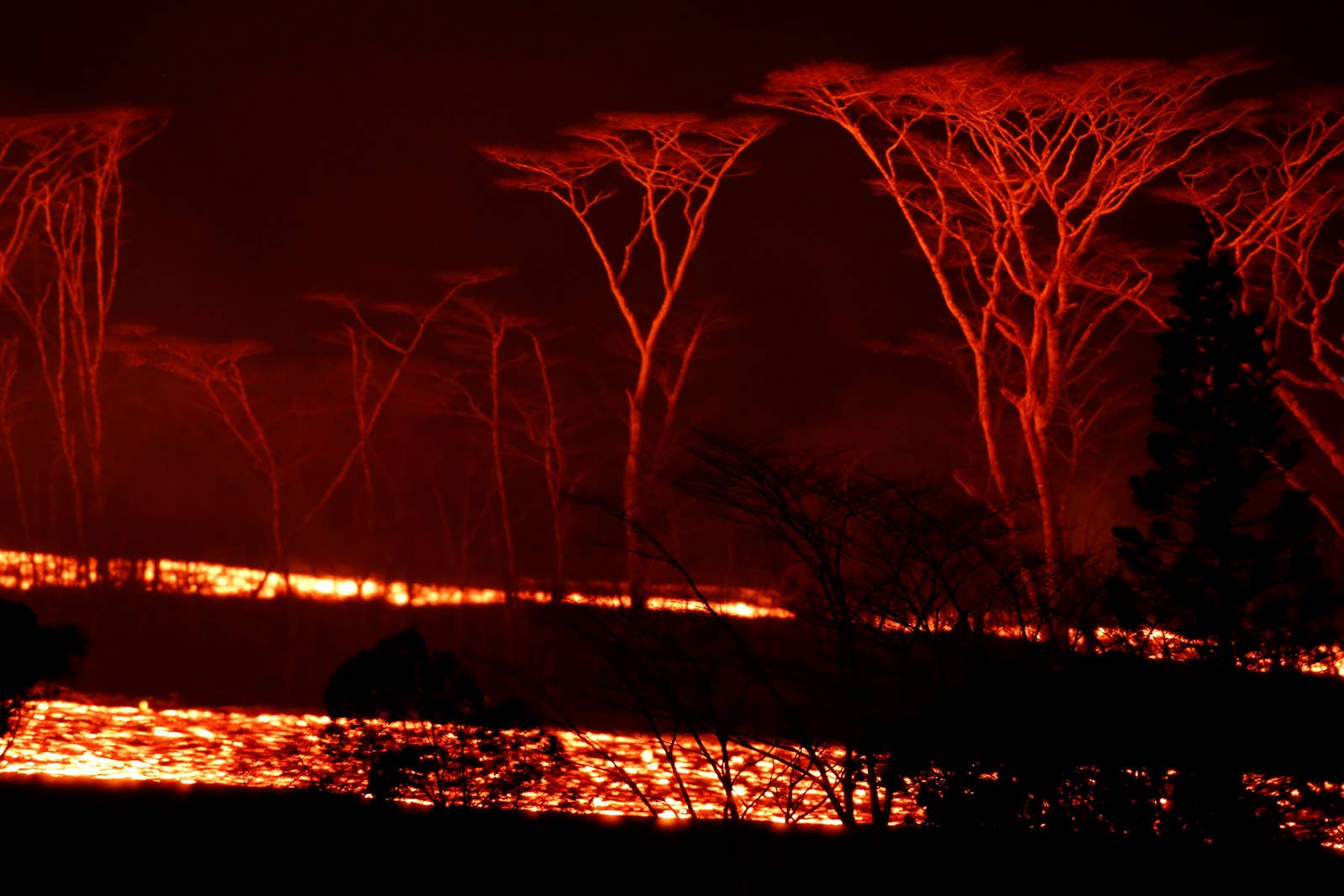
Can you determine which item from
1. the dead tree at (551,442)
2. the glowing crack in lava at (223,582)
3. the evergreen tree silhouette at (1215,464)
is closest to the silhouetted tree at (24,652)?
the evergreen tree silhouette at (1215,464)

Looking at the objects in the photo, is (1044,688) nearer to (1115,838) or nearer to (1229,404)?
(1115,838)

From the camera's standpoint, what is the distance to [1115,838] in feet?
28.4

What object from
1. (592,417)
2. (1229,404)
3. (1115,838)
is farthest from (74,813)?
(592,417)

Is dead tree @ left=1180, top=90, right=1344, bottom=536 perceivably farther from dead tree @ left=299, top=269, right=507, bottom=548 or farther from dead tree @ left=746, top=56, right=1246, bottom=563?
dead tree @ left=299, top=269, right=507, bottom=548

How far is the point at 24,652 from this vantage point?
1010cm

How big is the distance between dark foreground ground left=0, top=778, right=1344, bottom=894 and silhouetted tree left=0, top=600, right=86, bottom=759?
34.9 inches

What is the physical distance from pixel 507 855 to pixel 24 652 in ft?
12.7

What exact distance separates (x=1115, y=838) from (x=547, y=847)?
12.1 ft

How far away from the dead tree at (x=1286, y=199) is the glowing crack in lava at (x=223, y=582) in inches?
408

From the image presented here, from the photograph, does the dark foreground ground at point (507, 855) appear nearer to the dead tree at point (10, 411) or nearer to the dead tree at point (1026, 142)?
the dead tree at point (1026, 142)

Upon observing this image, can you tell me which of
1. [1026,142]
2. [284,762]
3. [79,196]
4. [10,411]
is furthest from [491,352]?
[284,762]

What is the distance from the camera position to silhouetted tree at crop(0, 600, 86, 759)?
32.9 feet

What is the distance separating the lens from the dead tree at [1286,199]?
67.9 ft

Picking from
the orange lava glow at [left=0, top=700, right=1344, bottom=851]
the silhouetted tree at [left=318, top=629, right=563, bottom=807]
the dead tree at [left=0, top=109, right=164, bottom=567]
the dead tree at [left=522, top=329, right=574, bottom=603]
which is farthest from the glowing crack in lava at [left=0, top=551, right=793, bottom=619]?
the silhouetted tree at [left=318, top=629, right=563, bottom=807]
